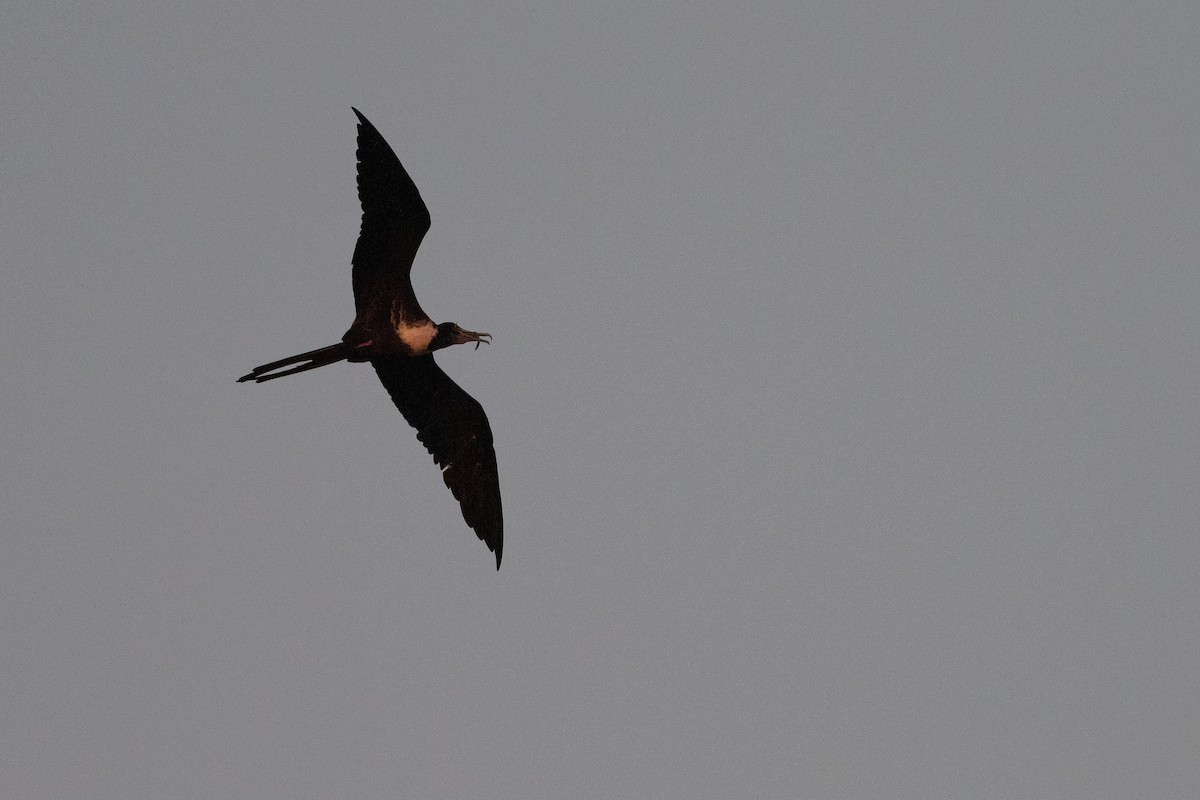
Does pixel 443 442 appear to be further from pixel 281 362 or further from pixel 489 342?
pixel 281 362

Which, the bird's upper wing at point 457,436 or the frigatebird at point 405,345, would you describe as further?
the bird's upper wing at point 457,436

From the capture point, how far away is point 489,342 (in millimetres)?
15492

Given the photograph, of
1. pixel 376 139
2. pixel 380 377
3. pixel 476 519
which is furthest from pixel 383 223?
pixel 476 519

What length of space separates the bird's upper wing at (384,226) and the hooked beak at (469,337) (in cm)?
44

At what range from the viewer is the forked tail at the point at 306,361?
14125 millimetres

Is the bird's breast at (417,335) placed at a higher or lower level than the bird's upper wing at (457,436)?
higher

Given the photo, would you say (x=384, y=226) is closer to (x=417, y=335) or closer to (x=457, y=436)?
(x=417, y=335)

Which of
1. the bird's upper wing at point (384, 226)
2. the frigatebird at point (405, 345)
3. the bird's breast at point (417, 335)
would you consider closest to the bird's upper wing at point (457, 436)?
the frigatebird at point (405, 345)

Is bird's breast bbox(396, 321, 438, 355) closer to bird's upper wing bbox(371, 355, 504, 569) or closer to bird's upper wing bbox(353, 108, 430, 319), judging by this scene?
bird's upper wing bbox(353, 108, 430, 319)

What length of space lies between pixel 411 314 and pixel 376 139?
1763 millimetres

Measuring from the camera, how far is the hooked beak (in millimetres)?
15312

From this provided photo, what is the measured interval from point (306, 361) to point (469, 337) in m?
1.73

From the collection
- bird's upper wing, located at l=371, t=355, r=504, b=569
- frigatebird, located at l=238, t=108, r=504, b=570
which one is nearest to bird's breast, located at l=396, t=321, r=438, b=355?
frigatebird, located at l=238, t=108, r=504, b=570

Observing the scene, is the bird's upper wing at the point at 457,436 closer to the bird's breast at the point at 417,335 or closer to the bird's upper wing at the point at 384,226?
the bird's breast at the point at 417,335
